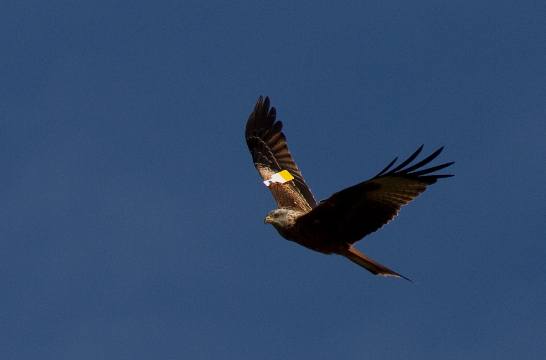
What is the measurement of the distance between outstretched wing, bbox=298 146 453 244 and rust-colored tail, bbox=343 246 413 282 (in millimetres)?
154

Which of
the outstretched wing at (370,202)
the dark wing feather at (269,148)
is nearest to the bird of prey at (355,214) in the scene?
the outstretched wing at (370,202)

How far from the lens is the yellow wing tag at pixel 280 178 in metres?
13.6

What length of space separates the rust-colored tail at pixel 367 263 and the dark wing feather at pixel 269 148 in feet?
6.85

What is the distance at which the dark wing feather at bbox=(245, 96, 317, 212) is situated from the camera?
13.6 m

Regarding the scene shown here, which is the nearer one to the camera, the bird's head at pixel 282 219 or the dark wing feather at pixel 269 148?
the bird's head at pixel 282 219

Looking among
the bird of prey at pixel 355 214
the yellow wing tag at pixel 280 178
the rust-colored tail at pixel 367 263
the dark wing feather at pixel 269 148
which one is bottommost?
the rust-colored tail at pixel 367 263

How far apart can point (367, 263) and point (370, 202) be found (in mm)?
788

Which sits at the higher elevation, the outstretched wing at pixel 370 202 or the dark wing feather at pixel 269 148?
the dark wing feather at pixel 269 148

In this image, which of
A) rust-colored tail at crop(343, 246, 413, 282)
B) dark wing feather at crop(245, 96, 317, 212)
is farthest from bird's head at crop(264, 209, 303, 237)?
dark wing feather at crop(245, 96, 317, 212)

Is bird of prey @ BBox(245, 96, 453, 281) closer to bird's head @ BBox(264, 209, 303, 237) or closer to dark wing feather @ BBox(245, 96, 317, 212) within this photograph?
bird's head @ BBox(264, 209, 303, 237)

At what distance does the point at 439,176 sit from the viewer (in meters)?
10.6

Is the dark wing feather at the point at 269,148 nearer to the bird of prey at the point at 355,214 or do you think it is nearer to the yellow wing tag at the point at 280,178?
the yellow wing tag at the point at 280,178

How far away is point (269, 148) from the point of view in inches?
569

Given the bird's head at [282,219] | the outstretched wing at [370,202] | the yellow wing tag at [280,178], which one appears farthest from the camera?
the yellow wing tag at [280,178]
